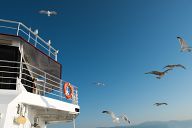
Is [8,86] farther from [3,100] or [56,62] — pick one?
[56,62]

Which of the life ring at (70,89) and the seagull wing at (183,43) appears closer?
the seagull wing at (183,43)

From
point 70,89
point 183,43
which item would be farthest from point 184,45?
point 70,89

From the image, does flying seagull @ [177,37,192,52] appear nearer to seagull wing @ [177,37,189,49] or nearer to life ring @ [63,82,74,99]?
seagull wing @ [177,37,189,49]

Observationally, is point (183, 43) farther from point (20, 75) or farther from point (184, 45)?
point (20, 75)

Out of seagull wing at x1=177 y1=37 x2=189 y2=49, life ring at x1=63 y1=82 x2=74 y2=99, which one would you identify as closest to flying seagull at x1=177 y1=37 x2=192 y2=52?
seagull wing at x1=177 y1=37 x2=189 y2=49

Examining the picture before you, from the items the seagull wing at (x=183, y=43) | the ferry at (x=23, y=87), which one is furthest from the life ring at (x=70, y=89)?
the seagull wing at (x=183, y=43)

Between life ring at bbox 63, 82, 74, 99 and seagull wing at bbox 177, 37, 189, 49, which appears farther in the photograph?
life ring at bbox 63, 82, 74, 99

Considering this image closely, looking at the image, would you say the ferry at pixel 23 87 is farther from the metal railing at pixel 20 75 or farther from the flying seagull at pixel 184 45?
the flying seagull at pixel 184 45

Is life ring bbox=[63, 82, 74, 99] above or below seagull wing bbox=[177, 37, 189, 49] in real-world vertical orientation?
below

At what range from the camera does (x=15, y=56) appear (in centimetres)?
1409

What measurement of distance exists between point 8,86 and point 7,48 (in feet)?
6.90

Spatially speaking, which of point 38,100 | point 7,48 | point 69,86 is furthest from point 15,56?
point 69,86

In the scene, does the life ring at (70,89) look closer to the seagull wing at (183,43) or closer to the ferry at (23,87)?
the ferry at (23,87)

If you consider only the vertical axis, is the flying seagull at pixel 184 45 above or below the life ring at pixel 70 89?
above
